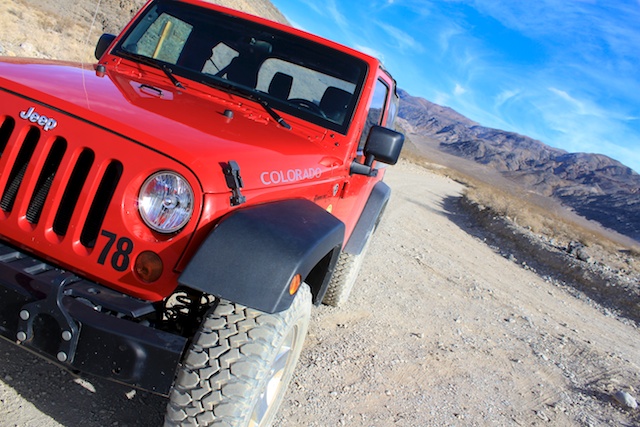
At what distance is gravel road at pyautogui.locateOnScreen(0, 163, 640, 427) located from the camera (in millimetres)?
2541

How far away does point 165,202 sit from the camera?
1843mm

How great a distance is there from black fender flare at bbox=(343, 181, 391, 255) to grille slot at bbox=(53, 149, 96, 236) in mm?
2343

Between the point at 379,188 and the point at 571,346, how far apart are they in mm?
2836

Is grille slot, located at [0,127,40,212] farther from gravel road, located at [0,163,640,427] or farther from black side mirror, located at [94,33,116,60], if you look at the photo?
black side mirror, located at [94,33,116,60]

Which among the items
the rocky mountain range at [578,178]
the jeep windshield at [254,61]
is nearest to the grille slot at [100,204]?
the jeep windshield at [254,61]

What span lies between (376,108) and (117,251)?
2369 millimetres

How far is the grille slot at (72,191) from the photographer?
1.89 m

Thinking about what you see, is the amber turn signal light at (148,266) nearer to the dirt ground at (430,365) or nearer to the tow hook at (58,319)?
the tow hook at (58,319)

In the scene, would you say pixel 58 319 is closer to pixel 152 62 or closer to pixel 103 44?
pixel 152 62

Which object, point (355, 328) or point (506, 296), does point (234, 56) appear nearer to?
point (355, 328)

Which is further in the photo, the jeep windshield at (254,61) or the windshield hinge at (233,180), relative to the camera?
the jeep windshield at (254,61)

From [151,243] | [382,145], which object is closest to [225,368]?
[151,243]

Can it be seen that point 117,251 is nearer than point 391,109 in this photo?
Yes

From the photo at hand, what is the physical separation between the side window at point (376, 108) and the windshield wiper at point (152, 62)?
121 cm
